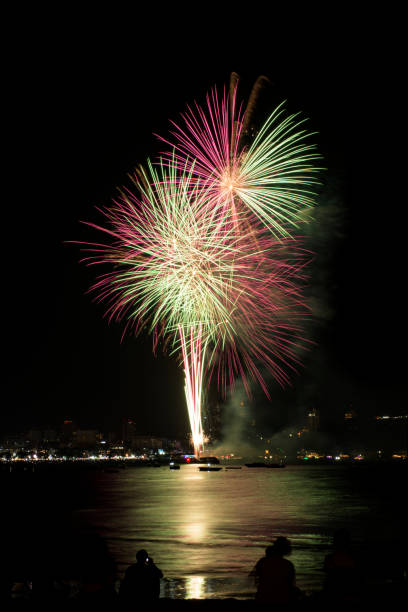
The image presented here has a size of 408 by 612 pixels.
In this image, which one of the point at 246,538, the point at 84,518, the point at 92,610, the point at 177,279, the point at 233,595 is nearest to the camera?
the point at 92,610

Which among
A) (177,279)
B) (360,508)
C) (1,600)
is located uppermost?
(177,279)

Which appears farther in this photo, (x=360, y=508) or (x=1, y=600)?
(x=360, y=508)

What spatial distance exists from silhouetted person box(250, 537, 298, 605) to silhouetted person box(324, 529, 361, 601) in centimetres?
47

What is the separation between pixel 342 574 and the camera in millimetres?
7992

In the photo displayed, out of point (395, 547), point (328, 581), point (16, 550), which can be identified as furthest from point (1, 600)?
point (395, 547)

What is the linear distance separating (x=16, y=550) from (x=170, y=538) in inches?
236

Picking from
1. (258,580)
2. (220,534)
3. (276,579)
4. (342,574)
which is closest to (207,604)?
(276,579)

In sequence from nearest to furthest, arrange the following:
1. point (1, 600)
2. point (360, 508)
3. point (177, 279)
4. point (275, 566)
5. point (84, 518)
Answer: point (1, 600) < point (275, 566) < point (177, 279) < point (84, 518) < point (360, 508)

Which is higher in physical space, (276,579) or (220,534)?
(276,579)

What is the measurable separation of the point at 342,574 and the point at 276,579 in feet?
3.17

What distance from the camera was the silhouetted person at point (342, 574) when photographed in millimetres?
7668

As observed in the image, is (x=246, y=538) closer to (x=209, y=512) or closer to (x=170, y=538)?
(x=170, y=538)

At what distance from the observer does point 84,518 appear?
3959 centimetres

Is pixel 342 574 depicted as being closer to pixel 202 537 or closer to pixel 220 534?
pixel 202 537
